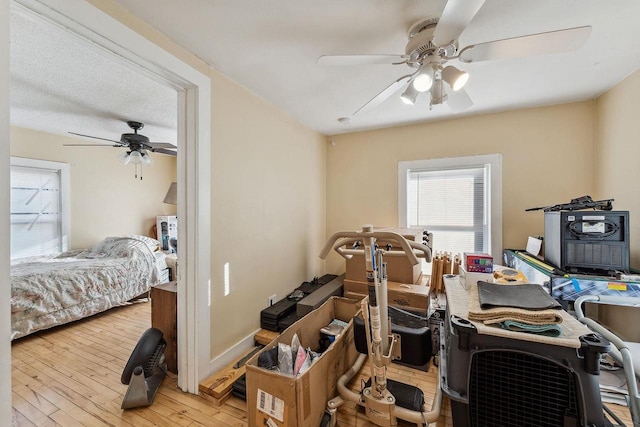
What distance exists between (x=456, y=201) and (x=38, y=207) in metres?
5.86

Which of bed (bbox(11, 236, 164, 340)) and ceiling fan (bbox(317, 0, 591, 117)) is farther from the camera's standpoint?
bed (bbox(11, 236, 164, 340))

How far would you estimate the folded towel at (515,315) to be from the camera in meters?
1.09

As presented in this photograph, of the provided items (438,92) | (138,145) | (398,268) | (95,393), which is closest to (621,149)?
(438,92)

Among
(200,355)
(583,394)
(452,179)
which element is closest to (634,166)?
(452,179)

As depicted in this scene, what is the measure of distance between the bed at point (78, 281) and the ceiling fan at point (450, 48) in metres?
3.50

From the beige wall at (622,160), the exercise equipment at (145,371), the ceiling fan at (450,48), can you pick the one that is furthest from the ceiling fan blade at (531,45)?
the exercise equipment at (145,371)

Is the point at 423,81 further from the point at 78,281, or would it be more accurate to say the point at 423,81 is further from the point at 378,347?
the point at 78,281

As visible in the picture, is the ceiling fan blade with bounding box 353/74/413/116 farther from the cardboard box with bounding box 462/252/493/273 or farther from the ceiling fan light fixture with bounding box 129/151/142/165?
the ceiling fan light fixture with bounding box 129/151/142/165

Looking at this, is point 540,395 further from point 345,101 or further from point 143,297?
point 143,297

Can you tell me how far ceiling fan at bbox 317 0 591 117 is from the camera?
3.55 ft

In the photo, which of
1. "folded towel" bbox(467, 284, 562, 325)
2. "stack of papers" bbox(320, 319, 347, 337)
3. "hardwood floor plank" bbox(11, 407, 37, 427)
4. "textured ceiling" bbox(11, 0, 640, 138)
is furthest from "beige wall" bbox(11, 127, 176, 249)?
"folded towel" bbox(467, 284, 562, 325)

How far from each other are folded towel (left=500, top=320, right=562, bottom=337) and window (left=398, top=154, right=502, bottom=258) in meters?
1.94

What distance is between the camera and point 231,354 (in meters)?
2.07

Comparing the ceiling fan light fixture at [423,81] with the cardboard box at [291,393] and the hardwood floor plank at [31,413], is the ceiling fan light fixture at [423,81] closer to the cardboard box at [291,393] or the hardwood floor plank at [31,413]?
the cardboard box at [291,393]
